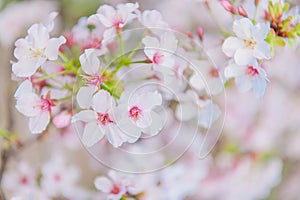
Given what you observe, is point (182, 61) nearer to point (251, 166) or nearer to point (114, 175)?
point (114, 175)

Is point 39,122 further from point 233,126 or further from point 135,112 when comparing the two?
point 233,126

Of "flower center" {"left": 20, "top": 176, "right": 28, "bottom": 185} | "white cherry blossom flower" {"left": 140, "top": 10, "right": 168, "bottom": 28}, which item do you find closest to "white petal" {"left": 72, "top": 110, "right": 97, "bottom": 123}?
"white cherry blossom flower" {"left": 140, "top": 10, "right": 168, "bottom": 28}

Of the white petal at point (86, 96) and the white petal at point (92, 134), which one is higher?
the white petal at point (86, 96)

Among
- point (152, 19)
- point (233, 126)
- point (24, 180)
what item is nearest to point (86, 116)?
point (152, 19)

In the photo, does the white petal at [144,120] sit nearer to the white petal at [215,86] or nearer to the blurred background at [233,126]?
the white petal at [215,86]

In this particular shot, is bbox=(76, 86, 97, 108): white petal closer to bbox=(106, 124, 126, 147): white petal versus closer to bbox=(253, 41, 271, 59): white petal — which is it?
bbox=(106, 124, 126, 147): white petal

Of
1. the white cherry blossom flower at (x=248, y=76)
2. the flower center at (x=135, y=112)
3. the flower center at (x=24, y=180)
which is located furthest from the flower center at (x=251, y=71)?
the flower center at (x=24, y=180)

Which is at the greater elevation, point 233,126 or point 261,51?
point 233,126

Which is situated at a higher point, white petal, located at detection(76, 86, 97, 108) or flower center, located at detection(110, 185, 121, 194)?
white petal, located at detection(76, 86, 97, 108)
